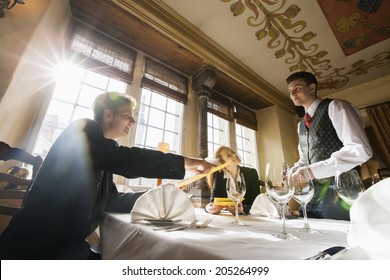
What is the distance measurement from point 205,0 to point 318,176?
96.0 inches

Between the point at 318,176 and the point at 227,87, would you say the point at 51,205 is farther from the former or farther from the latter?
the point at 227,87

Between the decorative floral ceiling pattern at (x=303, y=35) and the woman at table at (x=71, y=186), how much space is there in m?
2.53

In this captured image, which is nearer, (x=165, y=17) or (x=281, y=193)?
(x=281, y=193)

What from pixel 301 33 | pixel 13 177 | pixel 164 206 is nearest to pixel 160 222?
pixel 164 206

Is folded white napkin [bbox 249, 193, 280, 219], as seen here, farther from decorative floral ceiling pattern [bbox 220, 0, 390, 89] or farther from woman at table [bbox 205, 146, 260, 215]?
decorative floral ceiling pattern [bbox 220, 0, 390, 89]

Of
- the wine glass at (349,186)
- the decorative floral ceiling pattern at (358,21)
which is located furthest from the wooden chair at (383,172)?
the wine glass at (349,186)

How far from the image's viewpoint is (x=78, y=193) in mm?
760

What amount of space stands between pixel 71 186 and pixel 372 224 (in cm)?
92

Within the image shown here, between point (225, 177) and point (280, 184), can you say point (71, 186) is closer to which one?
point (280, 184)

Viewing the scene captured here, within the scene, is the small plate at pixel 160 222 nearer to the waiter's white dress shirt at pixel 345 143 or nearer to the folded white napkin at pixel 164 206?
the folded white napkin at pixel 164 206

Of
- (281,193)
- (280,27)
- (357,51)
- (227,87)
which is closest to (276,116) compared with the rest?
(227,87)

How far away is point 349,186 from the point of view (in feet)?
2.14

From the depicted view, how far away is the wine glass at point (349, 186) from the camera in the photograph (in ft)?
Answer: 2.10

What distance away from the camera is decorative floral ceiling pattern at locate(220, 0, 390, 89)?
2453mm
